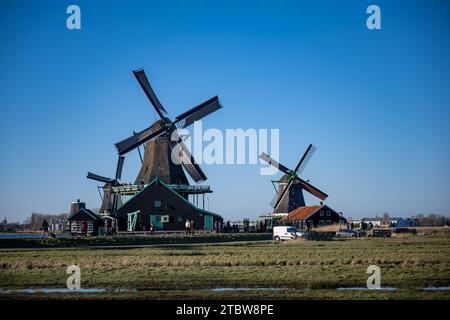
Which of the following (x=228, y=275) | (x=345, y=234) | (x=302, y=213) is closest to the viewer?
(x=228, y=275)

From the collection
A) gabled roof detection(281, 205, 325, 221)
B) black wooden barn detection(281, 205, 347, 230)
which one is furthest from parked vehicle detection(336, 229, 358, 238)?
gabled roof detection(281, 205, 325, 221)

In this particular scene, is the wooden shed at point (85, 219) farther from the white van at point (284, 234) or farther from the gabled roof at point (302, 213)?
the gabled roof at point (302, 213)

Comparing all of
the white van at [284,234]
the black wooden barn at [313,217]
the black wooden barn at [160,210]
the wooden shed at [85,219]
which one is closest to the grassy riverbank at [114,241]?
the white van at [284,234]

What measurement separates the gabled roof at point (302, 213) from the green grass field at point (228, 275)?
45.5m

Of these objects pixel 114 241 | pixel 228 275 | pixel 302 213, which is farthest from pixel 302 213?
pixel 228 275

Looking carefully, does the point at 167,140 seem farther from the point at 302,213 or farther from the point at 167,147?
the point at 302,213

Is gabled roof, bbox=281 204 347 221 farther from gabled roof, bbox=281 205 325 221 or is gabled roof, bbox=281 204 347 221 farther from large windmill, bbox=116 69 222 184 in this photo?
large windmill, bbox=116 69 222 184

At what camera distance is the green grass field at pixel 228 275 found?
61.2 feet

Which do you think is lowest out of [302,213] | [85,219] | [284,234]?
[284,234]

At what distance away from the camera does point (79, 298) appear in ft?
59.0

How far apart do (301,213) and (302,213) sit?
10.7 inches

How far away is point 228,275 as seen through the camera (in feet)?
77.7

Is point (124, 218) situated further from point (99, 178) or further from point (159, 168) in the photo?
point (99, 178)
